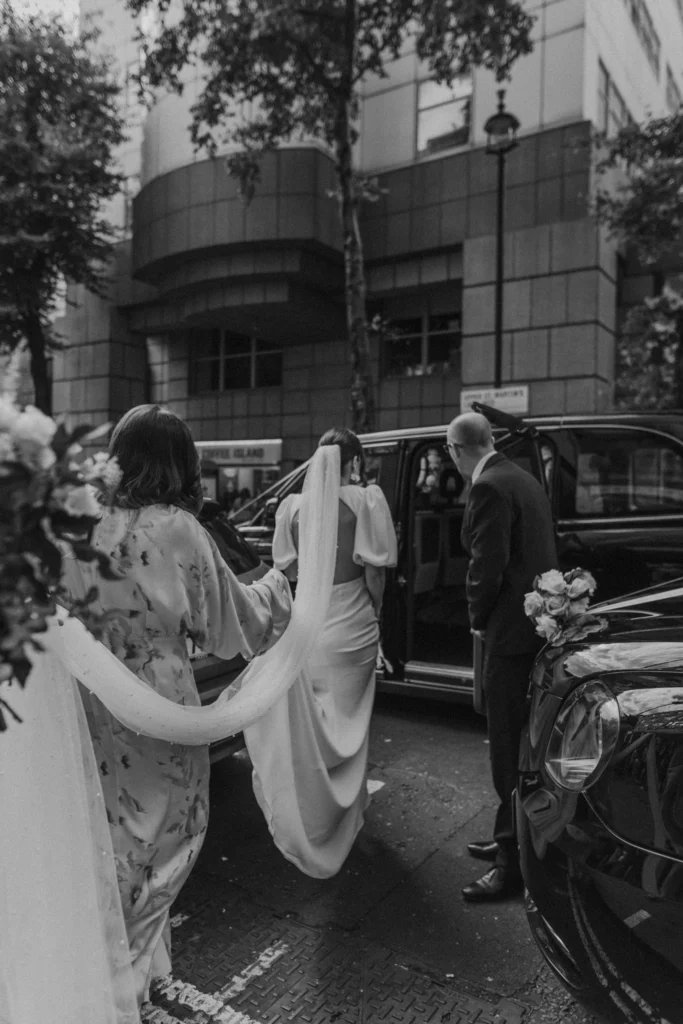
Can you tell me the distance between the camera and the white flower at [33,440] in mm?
1170

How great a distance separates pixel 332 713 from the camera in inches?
143

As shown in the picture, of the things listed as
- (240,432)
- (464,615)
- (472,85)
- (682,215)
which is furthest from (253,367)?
(464,615)

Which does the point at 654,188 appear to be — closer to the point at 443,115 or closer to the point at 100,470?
the point at 443,115

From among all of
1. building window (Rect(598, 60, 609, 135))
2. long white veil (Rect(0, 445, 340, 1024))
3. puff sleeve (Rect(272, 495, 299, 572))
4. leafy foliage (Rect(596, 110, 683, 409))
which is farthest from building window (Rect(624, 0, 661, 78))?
long white veil (Rect(0, 445, 340, 1024))

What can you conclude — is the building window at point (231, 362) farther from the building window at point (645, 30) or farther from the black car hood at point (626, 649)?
the black car hood at point (626, 649)

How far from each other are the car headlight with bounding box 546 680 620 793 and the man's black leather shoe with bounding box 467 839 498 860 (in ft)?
4.92

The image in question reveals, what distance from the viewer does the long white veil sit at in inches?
77.5

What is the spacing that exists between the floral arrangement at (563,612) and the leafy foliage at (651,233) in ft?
31.2

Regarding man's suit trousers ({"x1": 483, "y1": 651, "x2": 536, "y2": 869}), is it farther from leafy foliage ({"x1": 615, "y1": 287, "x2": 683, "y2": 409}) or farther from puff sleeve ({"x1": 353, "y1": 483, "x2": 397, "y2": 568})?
leafy foliage ({"x1": 615, "y1": 287, "x2": 683, "y2": 409})

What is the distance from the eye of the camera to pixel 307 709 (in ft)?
10.6

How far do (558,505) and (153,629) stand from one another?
3.16m

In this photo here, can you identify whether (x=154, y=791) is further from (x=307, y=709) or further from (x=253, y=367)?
(x=253, y=367)

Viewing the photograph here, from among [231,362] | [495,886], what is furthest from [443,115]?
[495,886]

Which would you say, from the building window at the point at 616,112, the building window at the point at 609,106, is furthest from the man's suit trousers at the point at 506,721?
the building window at the point at 616,112
